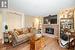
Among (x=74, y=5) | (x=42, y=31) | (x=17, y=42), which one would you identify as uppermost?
(x=74, y=5)

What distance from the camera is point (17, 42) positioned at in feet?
11.8

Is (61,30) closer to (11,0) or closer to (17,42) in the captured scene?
(11,0)

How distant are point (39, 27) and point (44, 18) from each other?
8.2 inches

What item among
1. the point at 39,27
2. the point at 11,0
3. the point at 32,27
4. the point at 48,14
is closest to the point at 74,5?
the point at 48,14

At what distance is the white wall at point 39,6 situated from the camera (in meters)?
1.85

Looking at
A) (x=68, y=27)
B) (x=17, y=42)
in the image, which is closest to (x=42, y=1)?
(x=68, y=27)

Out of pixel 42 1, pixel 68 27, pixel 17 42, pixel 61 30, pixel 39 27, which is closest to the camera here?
pixel 42 1

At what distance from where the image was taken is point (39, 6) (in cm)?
196

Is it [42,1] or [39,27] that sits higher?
[42,1]

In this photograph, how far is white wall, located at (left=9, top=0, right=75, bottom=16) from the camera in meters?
1.85

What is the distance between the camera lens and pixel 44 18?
2.12m

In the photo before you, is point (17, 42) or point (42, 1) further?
point (17, 42)

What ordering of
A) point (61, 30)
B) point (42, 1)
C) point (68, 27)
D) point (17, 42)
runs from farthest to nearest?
point (17, 42) → point (61, 30) → point (68, 27) → point (42, 1)

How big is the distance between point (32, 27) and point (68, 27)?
79 centimetres
